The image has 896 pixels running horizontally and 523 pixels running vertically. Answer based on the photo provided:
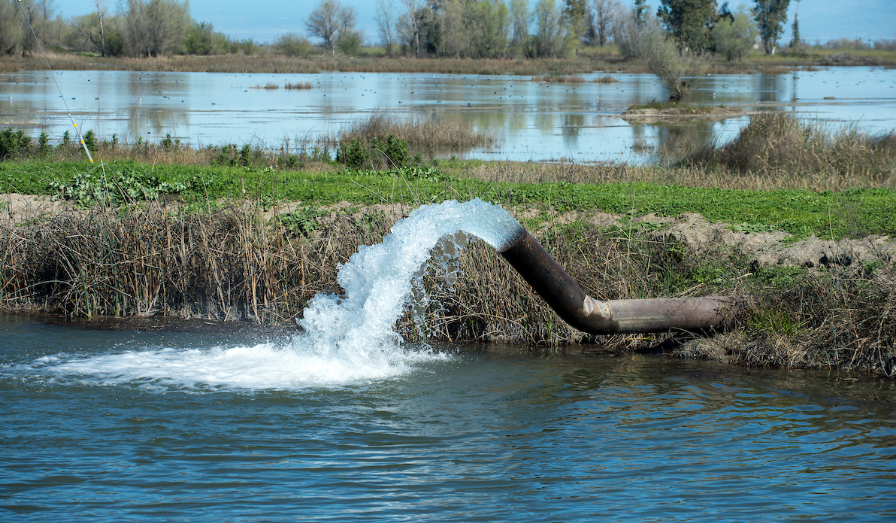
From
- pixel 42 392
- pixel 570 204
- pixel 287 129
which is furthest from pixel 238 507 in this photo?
pixel 287 129

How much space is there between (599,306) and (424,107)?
35.6 m

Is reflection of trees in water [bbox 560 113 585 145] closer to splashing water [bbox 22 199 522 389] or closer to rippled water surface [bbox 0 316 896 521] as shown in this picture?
splashing water [bbox 22 199 522 389]

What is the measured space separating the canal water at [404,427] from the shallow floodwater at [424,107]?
14.4 m

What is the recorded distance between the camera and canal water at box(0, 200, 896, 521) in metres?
5.31

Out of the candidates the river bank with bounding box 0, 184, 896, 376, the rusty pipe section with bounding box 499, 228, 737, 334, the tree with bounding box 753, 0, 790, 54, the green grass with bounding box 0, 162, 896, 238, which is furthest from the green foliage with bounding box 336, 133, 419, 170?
the tree with bounding box 753, 0, 790, 54

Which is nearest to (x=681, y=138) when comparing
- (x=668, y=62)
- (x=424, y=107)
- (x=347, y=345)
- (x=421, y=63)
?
(x=424, y=107)

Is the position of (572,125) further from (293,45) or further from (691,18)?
(293,45)

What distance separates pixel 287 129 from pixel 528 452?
25.6 meters

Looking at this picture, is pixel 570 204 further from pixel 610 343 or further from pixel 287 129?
pixel 287 129

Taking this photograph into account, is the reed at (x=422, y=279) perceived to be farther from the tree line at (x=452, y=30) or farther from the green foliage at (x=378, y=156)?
the tree line at (x=452, y=30)

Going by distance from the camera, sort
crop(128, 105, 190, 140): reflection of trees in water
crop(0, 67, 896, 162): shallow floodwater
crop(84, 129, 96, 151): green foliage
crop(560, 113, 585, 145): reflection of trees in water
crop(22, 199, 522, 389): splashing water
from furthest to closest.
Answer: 1. crop(560, 113, 585, 145): reflection of trees in water
2. crop(0, 67, 896, 162): shallow floodwater
3. crop(128, 105, 190, 140): reflection of trees in water
4. crop(84, 129, 96, 151): green foliage
5. crop(22, 199, 522, 389): splashing water

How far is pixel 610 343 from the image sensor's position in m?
9.40

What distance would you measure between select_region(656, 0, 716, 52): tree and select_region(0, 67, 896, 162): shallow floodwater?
22381 millimetres

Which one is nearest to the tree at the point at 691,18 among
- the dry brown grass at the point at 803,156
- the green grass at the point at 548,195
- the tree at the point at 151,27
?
the tree at the point at 151,27
